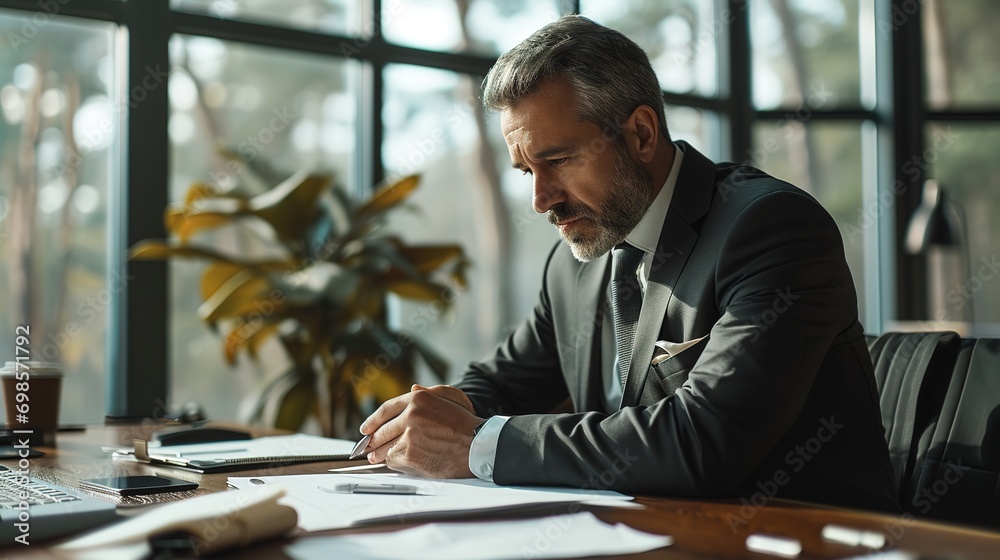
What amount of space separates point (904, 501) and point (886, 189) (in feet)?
12.3

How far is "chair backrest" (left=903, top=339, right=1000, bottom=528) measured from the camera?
1459 mm

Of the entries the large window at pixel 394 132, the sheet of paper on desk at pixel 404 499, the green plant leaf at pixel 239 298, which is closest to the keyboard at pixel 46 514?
the sheet of paper on desk at pixel 404 499

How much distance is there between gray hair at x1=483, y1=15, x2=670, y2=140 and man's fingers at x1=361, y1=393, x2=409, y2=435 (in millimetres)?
591

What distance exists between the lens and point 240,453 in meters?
1.60

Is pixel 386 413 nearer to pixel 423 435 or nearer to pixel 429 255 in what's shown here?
pixel 423 435

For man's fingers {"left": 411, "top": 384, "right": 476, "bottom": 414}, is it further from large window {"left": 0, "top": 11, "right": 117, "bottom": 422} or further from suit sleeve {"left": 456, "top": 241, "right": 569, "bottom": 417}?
large window {"left": 0, "top": 11, "right": 117, "bottom": 422}

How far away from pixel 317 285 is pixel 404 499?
1.98 m

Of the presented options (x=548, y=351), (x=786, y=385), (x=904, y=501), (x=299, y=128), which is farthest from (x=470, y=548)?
(x=299, y=128)

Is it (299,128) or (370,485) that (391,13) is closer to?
(299,128)

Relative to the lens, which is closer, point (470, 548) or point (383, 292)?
point (470, 548)

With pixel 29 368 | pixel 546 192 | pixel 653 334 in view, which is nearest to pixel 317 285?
pixel 29 368

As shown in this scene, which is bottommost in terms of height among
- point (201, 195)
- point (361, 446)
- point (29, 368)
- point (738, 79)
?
point (361, 446)

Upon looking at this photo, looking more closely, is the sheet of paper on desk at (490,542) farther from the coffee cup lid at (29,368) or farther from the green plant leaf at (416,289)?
the green plant leaf at (416,289)

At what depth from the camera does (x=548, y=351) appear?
201 centimetres
